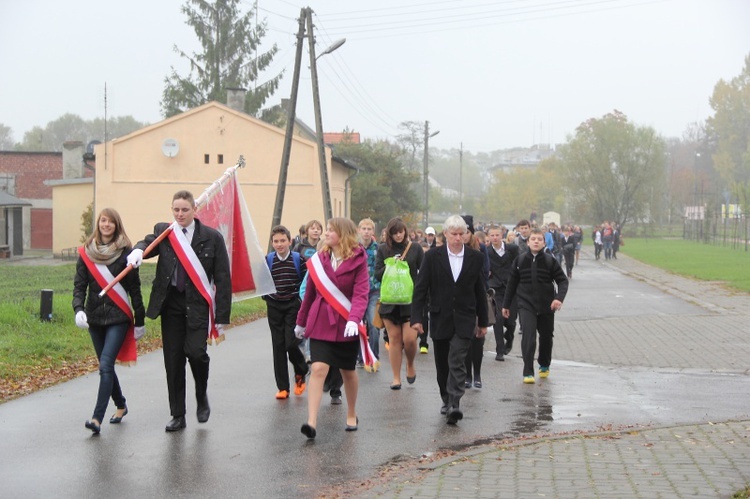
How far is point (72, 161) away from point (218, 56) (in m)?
11.6

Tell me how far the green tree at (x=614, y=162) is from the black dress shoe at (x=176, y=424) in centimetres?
7782

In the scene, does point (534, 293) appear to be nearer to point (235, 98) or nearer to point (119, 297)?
point (119, 297)

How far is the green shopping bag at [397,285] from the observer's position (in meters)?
10.3

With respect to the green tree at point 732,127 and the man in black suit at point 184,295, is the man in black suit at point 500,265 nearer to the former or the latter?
the man in black suit at point 184,295

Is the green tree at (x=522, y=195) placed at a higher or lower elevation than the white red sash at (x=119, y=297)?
higher

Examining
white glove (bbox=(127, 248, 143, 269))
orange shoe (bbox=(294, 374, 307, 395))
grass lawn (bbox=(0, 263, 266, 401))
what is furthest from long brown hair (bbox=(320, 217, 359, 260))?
grass lawn (bbox=(0, 263, 266, 401))

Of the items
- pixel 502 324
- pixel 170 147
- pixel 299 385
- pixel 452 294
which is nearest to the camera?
pixel 452 294

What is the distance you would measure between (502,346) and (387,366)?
67.5 inches

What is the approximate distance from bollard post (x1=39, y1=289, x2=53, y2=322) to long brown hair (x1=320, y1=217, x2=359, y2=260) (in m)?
8.22

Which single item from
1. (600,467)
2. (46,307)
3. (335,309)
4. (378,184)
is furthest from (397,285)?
(378,184)

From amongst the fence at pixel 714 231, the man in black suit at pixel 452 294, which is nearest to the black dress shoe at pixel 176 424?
the man in black suit at pixel 452 294

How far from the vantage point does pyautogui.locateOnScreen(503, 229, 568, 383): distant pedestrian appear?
10.9 m

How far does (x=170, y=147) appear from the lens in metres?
44.4

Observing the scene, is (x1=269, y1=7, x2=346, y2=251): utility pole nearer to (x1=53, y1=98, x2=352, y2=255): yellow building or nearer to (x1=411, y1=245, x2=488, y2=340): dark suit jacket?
(x1=53, y1=98, x2=352, y2=255): yellow building
